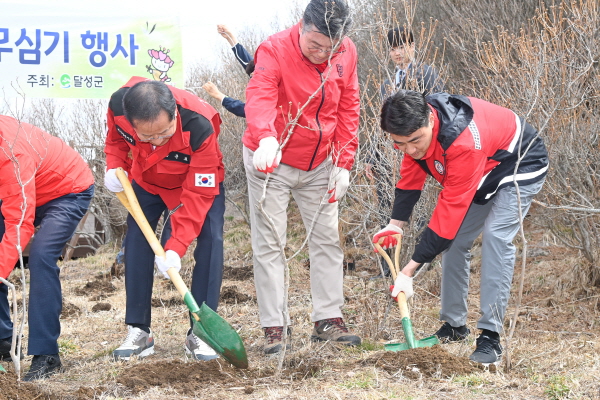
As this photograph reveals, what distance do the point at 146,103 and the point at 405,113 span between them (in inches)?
49.6

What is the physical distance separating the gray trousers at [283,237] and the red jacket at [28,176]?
105 cm

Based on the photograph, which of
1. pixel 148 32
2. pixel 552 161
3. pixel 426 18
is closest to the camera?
pixel 552 161

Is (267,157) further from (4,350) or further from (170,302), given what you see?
(170,302)

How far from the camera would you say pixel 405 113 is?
3.01 metres

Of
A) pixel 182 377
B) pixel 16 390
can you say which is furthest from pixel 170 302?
pixel 16 390

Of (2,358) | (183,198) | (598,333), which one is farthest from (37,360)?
(598,333)

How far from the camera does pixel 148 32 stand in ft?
28.6

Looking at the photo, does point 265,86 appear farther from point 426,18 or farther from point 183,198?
point 426,18

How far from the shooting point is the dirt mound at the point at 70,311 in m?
5.45

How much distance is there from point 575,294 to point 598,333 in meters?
1.05

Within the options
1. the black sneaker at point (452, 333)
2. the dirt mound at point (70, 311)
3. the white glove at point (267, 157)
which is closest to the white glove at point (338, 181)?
the white glove at point (267, 157)

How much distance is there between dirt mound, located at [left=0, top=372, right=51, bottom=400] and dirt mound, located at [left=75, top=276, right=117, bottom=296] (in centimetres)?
382

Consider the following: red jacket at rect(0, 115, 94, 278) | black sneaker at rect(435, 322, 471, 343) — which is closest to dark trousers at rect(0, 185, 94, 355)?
red jacket at rect(0, 115, 94, 278)

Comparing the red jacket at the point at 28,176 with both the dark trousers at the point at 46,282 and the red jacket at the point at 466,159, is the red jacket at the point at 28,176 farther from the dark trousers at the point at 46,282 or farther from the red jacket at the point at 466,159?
the red jacket at the point at 466,159
